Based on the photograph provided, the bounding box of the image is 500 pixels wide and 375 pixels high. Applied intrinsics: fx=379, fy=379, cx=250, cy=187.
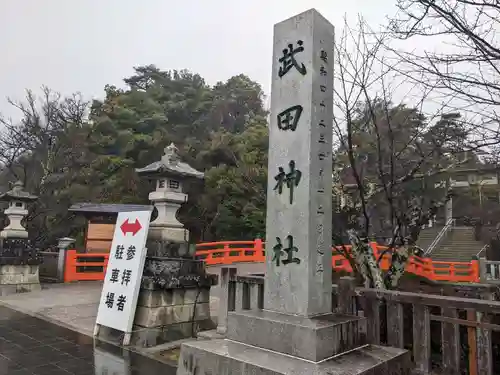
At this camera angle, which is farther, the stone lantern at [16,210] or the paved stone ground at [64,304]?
the stone lantern at [16,210]

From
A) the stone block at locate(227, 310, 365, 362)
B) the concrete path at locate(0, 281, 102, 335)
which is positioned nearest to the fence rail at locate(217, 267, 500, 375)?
the stone block at locate(227, 310, 365, 362)

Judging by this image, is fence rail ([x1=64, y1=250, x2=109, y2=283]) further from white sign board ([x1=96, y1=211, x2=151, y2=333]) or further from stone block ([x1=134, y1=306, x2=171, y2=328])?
stone block ([x1=134, y1=306, x2=171, y2=328])

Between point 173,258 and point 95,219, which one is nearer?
point 173,258

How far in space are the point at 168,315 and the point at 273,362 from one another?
12.8 feet

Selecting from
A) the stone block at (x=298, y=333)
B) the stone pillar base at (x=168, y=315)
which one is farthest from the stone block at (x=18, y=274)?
the stone block at (x=298, y=333)

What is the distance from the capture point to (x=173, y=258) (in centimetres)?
671

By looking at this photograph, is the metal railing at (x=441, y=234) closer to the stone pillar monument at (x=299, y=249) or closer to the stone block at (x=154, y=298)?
the stone block at (x=154, y=298)

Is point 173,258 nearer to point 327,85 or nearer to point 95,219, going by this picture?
point 327,85

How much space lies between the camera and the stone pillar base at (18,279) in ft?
38.5

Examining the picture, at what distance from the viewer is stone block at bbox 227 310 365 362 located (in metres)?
3.04

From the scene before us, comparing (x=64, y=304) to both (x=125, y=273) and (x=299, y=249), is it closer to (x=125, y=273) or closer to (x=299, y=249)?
(x=125, y=273)

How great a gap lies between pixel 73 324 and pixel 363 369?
21.0 ft

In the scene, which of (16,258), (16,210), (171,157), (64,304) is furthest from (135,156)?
(171,157)

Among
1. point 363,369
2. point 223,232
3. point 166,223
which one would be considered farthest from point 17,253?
point 363,369
